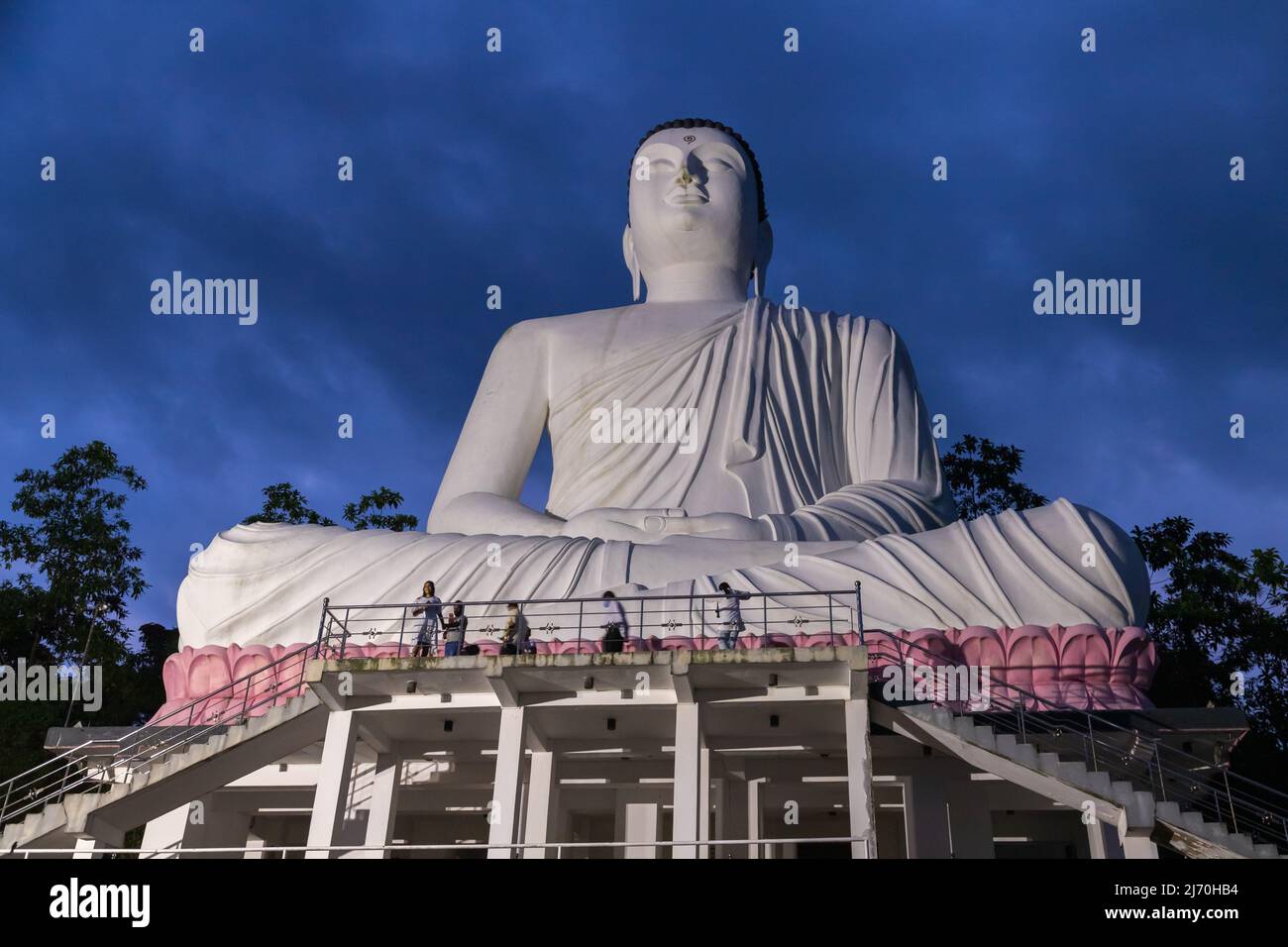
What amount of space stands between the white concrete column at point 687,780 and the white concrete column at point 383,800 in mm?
2335

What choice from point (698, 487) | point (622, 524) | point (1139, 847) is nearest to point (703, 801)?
point (1139, 847)

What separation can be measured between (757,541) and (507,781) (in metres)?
3.60

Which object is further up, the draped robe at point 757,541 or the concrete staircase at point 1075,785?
the draped robe at point 757,541

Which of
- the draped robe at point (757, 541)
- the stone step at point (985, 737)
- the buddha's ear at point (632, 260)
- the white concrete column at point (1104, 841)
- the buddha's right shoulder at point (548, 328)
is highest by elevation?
the buddha's ear at point (632, 260)

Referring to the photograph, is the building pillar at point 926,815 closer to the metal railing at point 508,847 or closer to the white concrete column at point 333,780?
the metal railing at point 508,847

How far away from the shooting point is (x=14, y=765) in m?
15.9

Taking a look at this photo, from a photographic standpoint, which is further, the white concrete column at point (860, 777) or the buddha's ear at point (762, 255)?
the buddha's ear at point (762, 255)

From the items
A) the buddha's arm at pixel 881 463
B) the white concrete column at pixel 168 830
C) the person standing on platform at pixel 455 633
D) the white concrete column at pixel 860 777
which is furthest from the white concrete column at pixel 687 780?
the white concrete column at pixel 168 830

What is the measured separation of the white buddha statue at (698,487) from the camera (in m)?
10.7

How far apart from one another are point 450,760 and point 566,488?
13.1 feet

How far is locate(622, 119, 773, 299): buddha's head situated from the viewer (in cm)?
1570

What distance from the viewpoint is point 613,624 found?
9148 millimetres
